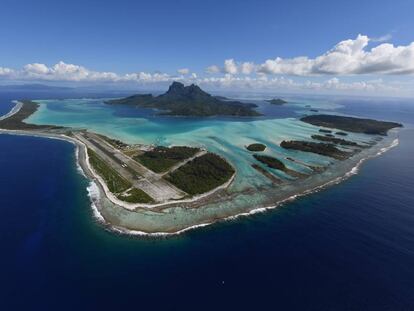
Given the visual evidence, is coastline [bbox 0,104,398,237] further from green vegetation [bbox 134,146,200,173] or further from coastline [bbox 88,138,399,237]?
green vegetation [bbox 134,146,200,173]

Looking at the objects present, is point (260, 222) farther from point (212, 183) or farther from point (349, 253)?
point (212, 183)

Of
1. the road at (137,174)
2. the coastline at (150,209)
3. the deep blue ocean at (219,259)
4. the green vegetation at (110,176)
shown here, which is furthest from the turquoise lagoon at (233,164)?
the road at (137,174)

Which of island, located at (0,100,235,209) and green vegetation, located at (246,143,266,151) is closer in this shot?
island, located at (0,100,235,209)

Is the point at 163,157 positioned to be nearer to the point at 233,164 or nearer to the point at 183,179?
the point at 183,179

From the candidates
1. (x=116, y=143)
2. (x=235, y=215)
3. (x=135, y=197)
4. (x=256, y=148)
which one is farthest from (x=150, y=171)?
(x=256, y=148)

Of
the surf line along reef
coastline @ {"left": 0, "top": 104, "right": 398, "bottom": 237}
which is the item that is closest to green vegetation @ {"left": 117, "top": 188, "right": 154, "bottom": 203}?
the surf line along reef

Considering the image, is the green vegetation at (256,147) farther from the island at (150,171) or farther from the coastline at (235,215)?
the coastline at (235,215)
